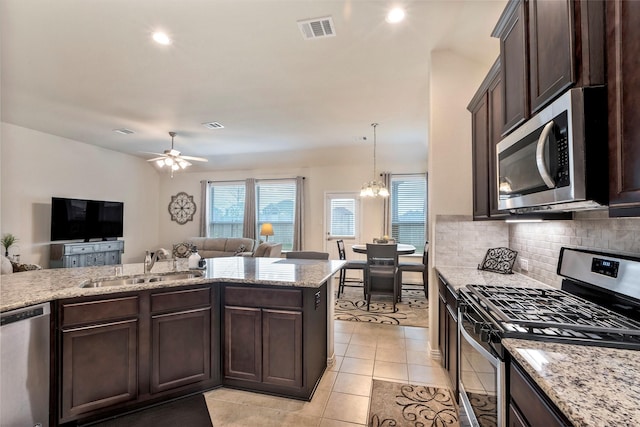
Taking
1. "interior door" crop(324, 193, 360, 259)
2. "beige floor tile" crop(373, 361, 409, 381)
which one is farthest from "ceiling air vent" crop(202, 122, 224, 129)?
"beige floor tile" crop(373, 361, 409, 381)

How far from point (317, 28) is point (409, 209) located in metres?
4.93

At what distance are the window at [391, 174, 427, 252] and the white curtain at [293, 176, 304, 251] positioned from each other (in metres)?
2.20

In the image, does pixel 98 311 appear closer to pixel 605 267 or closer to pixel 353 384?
pixel 353 384

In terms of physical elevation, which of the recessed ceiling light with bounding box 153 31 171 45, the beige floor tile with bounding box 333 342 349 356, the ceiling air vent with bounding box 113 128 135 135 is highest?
the recessed ceiling light with bounding box 153 31 171 45

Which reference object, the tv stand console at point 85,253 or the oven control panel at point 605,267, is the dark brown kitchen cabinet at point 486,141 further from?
the tv stand console at point 85,253

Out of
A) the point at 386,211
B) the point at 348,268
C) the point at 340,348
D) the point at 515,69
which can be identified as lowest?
the point at 340,348

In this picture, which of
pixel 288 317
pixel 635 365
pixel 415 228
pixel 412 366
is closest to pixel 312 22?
pixel 288 317

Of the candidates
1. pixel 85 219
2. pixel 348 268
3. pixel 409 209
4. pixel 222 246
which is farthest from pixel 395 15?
pixel 85 219

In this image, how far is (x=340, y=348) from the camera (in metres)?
3.21

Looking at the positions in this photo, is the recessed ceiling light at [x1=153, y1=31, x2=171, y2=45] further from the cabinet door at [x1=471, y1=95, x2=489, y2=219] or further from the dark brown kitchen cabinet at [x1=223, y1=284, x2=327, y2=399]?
the cabinet door at [x1=471, y1=95, x2=489, y2=219]

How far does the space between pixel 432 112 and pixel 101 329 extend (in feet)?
11.0

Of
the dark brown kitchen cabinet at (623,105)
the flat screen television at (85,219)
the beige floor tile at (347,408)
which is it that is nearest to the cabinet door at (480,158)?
the dark brown kitchen cabinet at (623,105)

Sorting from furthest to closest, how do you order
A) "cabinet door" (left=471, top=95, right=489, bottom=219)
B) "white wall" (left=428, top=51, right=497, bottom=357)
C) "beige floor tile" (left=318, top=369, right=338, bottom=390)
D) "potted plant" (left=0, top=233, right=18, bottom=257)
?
"potted plant" (left=0, top=233, right=18, bottom=257)
"white wall" (left=428, top=51, right=497, bottom=357)
"beige floor tile" (left=318, top=369, right=338, bottom=390)
"cabinet door" (left=471, top=95, right=489, bottom=219)

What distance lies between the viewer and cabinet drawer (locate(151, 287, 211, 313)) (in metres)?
2.16
